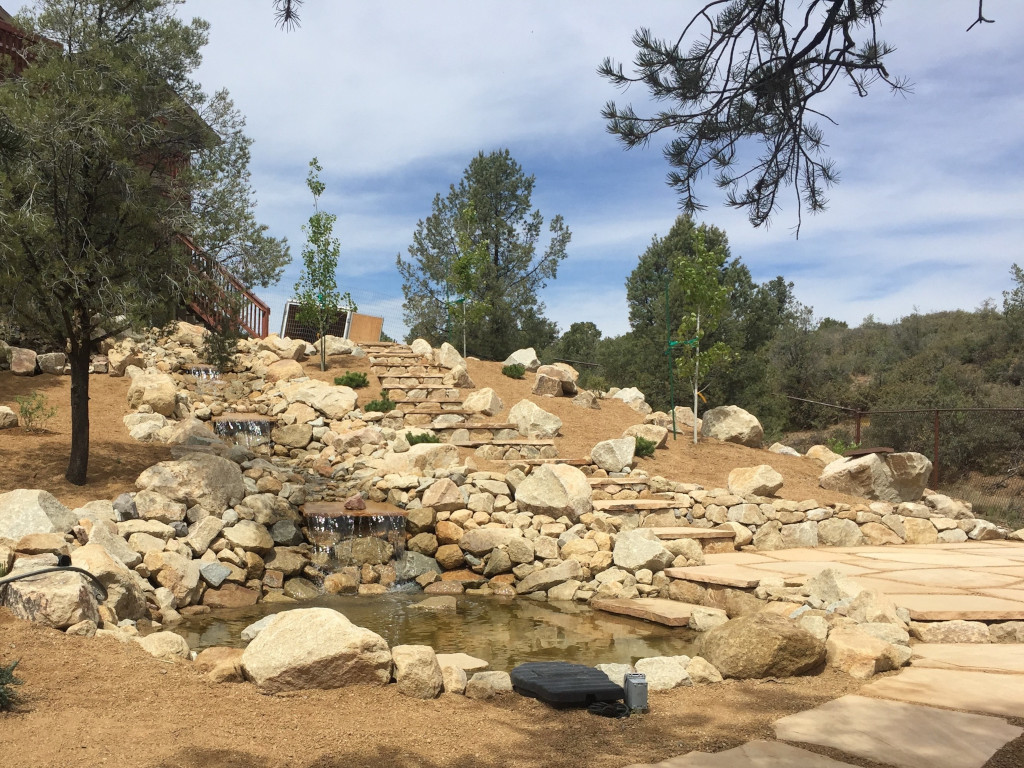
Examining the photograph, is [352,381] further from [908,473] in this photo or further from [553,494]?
Answer: [908,473]

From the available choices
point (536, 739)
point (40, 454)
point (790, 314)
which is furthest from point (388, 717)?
point (790, 314)

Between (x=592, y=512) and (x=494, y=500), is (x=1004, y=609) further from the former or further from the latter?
(x=494, y=500)

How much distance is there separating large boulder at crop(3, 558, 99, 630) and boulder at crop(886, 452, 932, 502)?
33.6ft

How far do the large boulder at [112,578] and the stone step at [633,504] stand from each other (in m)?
5.43

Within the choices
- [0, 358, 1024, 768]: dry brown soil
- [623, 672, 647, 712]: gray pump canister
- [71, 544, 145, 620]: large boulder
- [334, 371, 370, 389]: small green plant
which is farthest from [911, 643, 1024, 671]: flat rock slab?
[334, 371, 370, 389]: small green plant

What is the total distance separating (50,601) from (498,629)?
3.46m

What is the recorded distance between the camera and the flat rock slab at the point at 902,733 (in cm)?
292

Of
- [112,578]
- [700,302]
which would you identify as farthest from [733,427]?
[112,578]

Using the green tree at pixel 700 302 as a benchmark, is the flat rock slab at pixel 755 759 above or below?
below

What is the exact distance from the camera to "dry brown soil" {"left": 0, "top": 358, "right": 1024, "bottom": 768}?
9.42ft

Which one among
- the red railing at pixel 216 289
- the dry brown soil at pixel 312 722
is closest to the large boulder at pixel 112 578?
the dry brown soil at pixel 312 722

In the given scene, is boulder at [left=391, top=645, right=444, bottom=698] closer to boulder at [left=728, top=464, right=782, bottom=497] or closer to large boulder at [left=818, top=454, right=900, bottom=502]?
boulder at [left=728, top=464, right=782, bottom=497]

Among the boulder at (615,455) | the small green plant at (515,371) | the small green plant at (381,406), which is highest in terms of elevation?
the small green plant at (515,371)

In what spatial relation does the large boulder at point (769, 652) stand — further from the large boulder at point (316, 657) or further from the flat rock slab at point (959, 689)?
the large boulder at point (316, 657)
